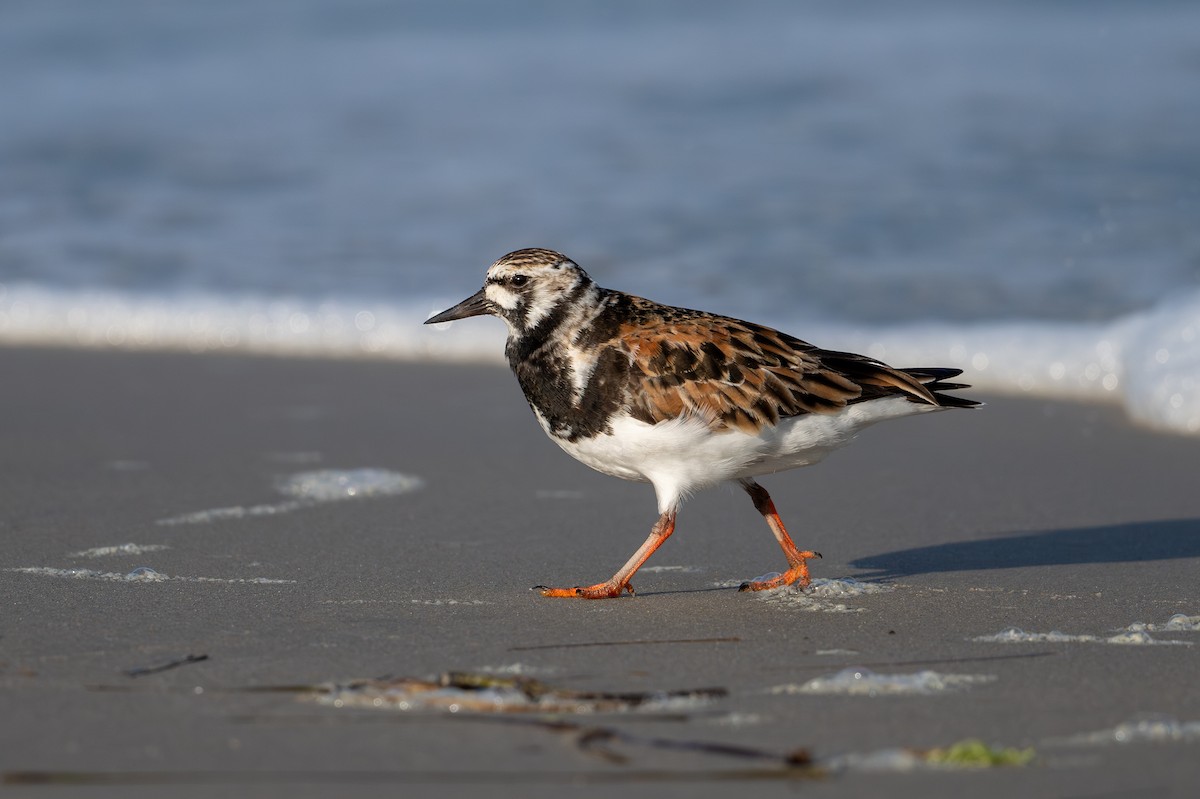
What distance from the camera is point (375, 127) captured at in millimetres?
13102

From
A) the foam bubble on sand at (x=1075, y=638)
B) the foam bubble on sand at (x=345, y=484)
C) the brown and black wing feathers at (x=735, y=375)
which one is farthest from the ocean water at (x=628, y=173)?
the foam bubble on sand at (x=1075, y=638)

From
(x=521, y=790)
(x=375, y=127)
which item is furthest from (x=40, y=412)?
(x=375, y=127)

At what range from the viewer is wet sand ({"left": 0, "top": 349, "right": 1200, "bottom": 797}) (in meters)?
2.69

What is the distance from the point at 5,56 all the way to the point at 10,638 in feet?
44.5

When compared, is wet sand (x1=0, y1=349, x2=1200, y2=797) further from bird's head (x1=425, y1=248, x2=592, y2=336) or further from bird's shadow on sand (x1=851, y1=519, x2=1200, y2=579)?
bird's head (x1=425, y1=248, x2=592, y2=336)

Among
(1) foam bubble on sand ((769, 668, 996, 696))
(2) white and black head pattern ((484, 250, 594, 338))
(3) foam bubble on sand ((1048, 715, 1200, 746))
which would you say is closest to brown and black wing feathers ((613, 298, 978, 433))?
(2) white and black head pattern ((484, 250, 594, 338))

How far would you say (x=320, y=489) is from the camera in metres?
5.60

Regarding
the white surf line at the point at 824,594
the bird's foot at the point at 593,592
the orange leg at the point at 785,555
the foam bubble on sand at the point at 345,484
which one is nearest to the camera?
the white surf line at the point at 824,594

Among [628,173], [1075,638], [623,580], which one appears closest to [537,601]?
[623,580]

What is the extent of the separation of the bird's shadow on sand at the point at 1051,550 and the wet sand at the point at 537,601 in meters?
0.02

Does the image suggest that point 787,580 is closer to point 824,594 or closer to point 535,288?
point 824,594

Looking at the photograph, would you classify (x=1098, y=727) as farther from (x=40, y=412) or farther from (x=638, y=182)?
(x=638, y=182)

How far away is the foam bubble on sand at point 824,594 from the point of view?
4.02m

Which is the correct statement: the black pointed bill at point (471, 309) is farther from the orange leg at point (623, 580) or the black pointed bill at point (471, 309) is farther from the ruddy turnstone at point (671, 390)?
the orange leg at point (623, 580)
